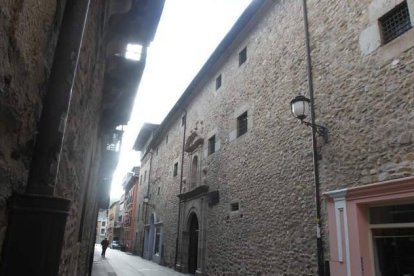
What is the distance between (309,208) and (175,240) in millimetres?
11038

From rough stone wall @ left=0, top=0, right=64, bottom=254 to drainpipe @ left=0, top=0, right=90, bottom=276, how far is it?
4cm

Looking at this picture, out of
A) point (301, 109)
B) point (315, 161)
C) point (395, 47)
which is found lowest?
point (315, 161)

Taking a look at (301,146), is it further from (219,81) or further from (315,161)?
(219,81)

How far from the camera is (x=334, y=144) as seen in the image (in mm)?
6977

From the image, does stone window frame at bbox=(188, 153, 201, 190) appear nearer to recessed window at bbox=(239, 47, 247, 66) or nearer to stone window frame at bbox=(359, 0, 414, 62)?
recessed window at bbox=(239, 47, 247, 66)

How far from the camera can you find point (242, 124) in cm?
1171

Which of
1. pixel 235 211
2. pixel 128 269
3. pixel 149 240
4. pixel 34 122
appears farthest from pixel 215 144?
pixel 149 240

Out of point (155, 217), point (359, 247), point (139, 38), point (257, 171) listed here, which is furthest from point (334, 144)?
point (155, 217)

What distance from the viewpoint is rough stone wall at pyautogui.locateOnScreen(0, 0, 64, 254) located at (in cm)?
129

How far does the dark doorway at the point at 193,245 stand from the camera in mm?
15070

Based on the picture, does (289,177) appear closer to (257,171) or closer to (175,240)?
(257,171)

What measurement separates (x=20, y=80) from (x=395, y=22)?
6.61 metres

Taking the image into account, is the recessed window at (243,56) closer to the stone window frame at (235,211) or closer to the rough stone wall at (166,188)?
the stone window frame at (235,211)

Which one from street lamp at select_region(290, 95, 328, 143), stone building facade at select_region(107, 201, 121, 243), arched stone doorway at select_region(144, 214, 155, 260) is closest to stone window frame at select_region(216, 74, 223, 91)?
street lamp at select_region(290, 95, 328, 143)
